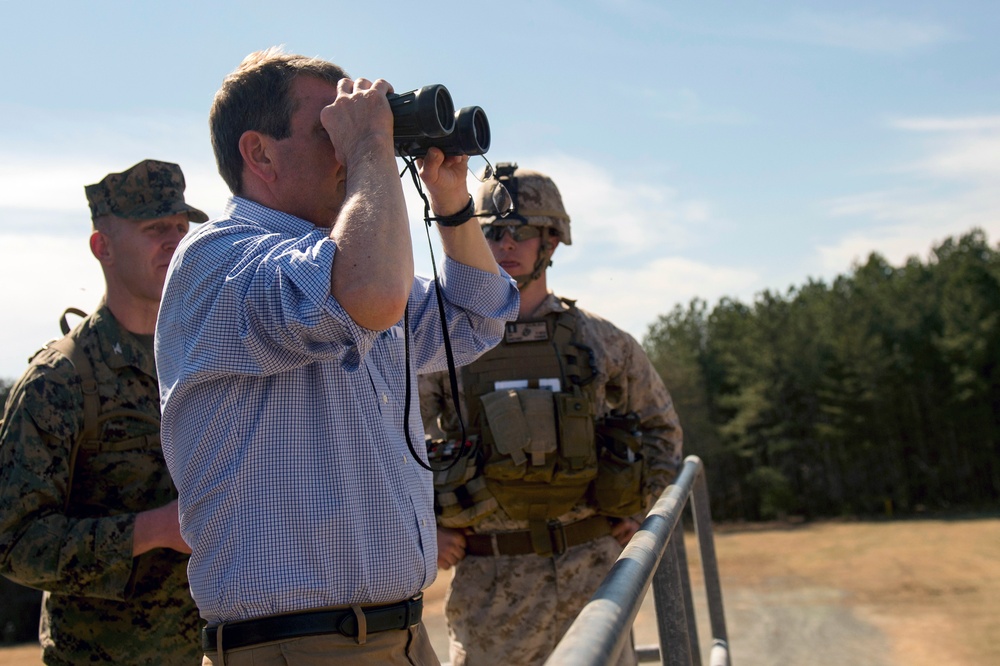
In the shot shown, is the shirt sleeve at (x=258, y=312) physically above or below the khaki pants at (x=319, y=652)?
above

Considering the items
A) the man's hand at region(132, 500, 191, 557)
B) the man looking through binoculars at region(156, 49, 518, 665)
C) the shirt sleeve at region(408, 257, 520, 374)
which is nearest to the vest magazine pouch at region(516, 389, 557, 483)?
the shirt sleeve at region(408, 257, 520, 374)

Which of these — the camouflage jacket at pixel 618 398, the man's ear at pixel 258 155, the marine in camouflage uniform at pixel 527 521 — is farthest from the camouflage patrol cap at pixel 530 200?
the man's ear at pixel 258 155

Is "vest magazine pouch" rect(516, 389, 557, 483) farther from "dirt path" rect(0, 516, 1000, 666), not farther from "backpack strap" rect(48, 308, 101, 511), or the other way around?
"dirt path" rect(0, 516, 1000, 666)

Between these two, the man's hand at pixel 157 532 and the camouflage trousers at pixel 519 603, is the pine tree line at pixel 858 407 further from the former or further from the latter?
the man's hand at pixel 157 532

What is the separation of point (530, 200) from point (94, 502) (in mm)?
2252

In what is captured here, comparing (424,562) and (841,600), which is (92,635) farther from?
(841,600)

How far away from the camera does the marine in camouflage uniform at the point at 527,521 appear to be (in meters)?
4.00

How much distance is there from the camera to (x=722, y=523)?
47344 mm

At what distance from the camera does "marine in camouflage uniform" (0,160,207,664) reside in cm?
282

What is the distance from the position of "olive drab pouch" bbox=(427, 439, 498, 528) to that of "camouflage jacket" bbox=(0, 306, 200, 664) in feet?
3.70

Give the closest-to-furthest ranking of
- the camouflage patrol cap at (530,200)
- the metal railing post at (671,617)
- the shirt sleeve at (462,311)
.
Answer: the metal railing post at (671,617), the shirt sleeve at (462,311), the camouflage patrol cap at (530,200)

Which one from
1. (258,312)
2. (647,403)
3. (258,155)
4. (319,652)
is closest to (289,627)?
(319,652)

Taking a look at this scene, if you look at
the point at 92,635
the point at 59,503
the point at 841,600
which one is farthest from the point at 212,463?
the point at 841,600

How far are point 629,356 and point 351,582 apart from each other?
273 cm
